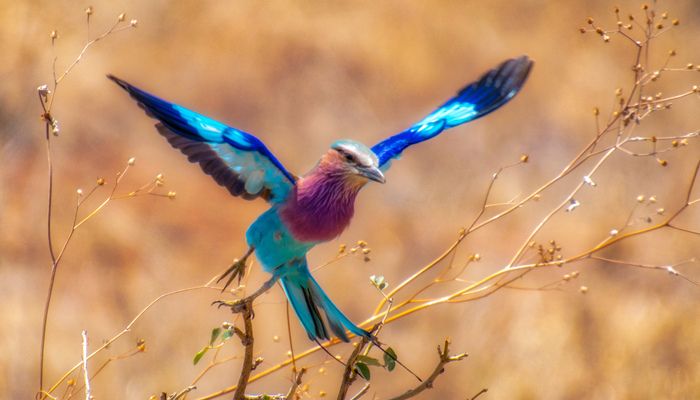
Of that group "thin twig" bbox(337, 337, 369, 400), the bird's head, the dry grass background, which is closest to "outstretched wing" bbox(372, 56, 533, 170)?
the bird's head

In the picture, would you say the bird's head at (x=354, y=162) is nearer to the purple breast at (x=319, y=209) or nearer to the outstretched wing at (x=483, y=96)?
the purple breast at (x=319, y=209)

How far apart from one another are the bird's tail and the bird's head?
0.22m

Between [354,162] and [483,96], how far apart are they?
1.87 ft

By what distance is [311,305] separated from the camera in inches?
77.9

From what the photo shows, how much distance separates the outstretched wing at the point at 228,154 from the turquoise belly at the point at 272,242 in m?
0.05

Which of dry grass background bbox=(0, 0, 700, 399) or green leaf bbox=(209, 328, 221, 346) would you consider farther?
dry grass background bbox=(0, 0, 700, 399)

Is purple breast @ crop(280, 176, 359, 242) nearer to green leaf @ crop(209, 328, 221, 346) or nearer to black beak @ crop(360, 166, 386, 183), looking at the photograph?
black beak @ crop(360, 166, 386, 183)

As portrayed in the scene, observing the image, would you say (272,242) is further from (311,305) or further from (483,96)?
(483,96)

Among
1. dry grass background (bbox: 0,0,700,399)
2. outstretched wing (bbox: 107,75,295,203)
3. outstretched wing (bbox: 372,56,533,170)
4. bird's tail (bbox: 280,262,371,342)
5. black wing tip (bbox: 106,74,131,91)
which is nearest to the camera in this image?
black wing tip (bbox: 106,74,131,91)

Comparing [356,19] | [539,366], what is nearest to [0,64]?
[356,19]

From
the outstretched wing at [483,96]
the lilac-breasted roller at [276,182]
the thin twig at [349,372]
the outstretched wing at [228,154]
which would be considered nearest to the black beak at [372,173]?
the lilac-breasted roller at [276,182]

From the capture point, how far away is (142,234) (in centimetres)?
397

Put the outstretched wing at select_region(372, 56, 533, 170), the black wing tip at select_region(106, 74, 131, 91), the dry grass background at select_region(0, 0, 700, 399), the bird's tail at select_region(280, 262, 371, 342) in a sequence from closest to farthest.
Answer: the black wing tip at select_region(106, 74, 131, 91), the bird's tail at select_region(280, 262, 371, 342), the outstretched wing at select_region(372, 56, 533, 170), the dry grass background at select_region(0, 0, 700, 399)

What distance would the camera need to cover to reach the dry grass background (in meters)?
3.82
